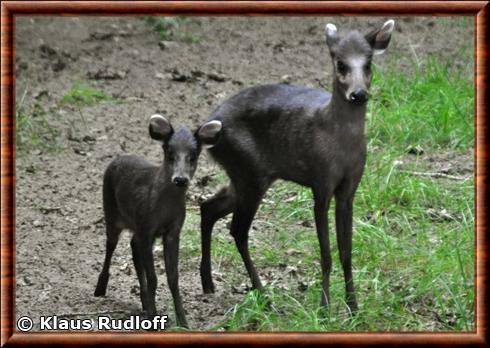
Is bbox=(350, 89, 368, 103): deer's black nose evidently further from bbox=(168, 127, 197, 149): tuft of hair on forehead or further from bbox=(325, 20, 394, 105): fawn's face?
bbox=(168, 127, 197, 149): tuft of hair on forehead

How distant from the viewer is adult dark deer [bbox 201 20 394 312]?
22.1 feet

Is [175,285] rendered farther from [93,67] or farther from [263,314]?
[93,67]

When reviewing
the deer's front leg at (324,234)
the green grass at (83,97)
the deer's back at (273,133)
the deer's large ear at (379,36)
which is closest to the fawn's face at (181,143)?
the deer's back at (273,133)

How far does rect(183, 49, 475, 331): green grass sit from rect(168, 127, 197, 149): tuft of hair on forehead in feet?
3.58

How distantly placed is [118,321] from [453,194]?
127 inches

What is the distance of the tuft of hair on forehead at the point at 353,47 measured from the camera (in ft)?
21.7

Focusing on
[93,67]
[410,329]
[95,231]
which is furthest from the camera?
[93,67]

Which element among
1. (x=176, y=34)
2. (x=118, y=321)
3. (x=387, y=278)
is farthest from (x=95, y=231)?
(x=176, y=34)

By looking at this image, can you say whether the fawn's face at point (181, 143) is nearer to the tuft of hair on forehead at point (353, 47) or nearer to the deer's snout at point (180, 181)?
the deer's snout at point (180, 181)

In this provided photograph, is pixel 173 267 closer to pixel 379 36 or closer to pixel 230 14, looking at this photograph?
pixel 230 14

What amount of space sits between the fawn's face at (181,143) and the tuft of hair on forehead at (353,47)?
90cm

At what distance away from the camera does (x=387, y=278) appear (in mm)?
7492

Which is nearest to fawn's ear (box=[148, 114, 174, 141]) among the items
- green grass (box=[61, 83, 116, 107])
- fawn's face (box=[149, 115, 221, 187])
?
fawn's face (box=[149, 115, 221, 187])

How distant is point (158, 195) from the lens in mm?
6945
